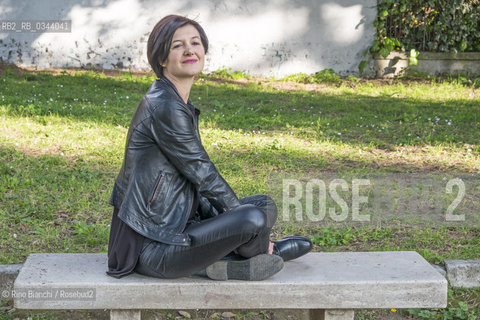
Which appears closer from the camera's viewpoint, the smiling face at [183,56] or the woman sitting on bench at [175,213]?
the woman sitting on bench at [175,213]

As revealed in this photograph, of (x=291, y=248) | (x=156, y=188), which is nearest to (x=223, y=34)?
(x=291, y=248)

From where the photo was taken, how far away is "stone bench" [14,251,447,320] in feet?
9.37

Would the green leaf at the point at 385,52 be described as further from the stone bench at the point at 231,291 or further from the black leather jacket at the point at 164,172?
the black leather jacket at the point at 164,172

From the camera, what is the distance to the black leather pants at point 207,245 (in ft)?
9.40

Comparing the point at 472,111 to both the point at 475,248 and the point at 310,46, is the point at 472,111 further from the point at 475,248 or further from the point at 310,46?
the point at 475,248

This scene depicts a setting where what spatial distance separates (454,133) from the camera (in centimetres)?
722

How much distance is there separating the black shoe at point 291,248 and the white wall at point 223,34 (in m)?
8.29

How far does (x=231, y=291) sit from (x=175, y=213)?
1.50 feet

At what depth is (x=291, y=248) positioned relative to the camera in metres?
3.18

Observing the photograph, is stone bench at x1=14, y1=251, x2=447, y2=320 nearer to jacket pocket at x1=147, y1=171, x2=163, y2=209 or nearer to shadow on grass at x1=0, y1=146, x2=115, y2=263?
jacket pocket at x1=147, y1=171, x2=163, y2=209

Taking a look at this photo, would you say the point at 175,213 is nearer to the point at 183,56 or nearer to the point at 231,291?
the point at 231,291

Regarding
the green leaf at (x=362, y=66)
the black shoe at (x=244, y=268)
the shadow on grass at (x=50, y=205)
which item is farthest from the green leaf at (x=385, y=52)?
the black shoe at (x=244, y=268)

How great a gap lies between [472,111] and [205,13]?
506cm

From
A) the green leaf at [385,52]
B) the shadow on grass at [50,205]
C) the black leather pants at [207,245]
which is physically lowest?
the shadow on grass at [50,205]
